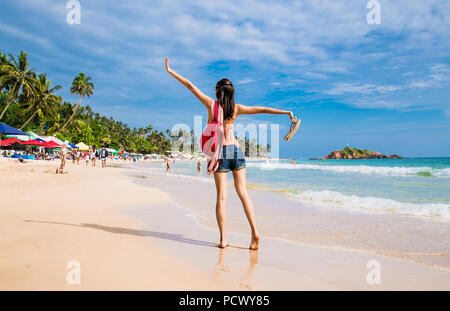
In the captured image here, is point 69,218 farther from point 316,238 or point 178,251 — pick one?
point 316,238

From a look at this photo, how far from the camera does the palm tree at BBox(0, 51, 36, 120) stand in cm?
3831

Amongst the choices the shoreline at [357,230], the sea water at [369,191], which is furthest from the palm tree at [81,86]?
the shoreline at [357,230]

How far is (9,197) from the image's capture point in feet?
20.8

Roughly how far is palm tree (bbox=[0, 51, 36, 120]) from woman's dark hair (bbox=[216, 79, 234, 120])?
149 feet

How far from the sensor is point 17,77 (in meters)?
39.0

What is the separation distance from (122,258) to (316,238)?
2791mm

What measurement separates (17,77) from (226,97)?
47.5 metres

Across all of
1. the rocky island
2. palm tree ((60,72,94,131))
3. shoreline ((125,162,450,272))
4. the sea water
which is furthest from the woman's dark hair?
the rocky island

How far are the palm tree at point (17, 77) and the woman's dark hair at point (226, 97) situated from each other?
1782 inches

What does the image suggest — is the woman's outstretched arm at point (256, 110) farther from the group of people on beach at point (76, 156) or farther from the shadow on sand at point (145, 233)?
the group of people on beach at point (76, 156)

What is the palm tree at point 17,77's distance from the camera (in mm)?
38312

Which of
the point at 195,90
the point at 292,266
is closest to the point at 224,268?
the point at 292,266

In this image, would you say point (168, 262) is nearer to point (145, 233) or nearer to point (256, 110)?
point (145, 233)
